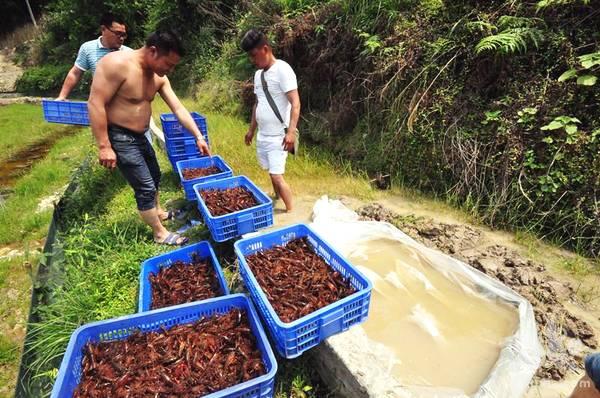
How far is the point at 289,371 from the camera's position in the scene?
2.69 m

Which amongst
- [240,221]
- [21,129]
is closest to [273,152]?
[240,221]

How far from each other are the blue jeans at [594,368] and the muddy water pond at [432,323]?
1131 mm

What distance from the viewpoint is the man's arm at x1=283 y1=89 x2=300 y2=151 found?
4.04 metres

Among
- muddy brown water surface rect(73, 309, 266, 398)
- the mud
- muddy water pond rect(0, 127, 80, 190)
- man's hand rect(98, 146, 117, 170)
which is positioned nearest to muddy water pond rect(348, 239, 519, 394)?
the mud

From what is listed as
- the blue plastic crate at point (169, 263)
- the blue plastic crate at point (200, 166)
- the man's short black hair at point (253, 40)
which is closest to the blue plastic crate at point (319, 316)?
the blue plastic crate at point (169, 263)

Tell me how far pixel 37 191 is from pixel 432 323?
7317mm

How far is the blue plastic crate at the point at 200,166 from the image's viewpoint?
15.3ft

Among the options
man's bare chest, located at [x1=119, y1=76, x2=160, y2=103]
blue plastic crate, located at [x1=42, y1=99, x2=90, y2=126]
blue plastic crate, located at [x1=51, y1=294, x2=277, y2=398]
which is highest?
man's bare chest, located at [x1=119, y1=76, x2=160, y2=103]

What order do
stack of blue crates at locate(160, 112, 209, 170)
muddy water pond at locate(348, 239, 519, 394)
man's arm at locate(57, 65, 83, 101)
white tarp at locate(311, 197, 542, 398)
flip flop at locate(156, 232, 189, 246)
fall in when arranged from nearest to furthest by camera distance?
white tarp at locate(311, 197, 542, 398) < muddy water pond at locate(348, 239, 519, 394) < flip flop at locate(156, 232, 189, 246) < man's arm at locate(57, 65, 83, 101) < stack of blue crates at locate(160, 112, 209, 170)

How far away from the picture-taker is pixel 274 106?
13.6ft

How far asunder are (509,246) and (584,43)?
8.07 feet

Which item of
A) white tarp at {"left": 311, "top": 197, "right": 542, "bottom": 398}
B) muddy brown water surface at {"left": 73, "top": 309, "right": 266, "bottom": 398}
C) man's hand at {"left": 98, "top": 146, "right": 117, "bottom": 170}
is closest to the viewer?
muddy brown water surface at {"left": 73, "top": 309, "right": 266, "bottom": 398}

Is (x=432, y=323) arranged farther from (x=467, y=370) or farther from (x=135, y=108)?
(x=135, y=108)

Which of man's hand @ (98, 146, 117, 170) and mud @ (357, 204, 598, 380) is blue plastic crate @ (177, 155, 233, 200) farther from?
mud @ (357, 204, 598, 380)
